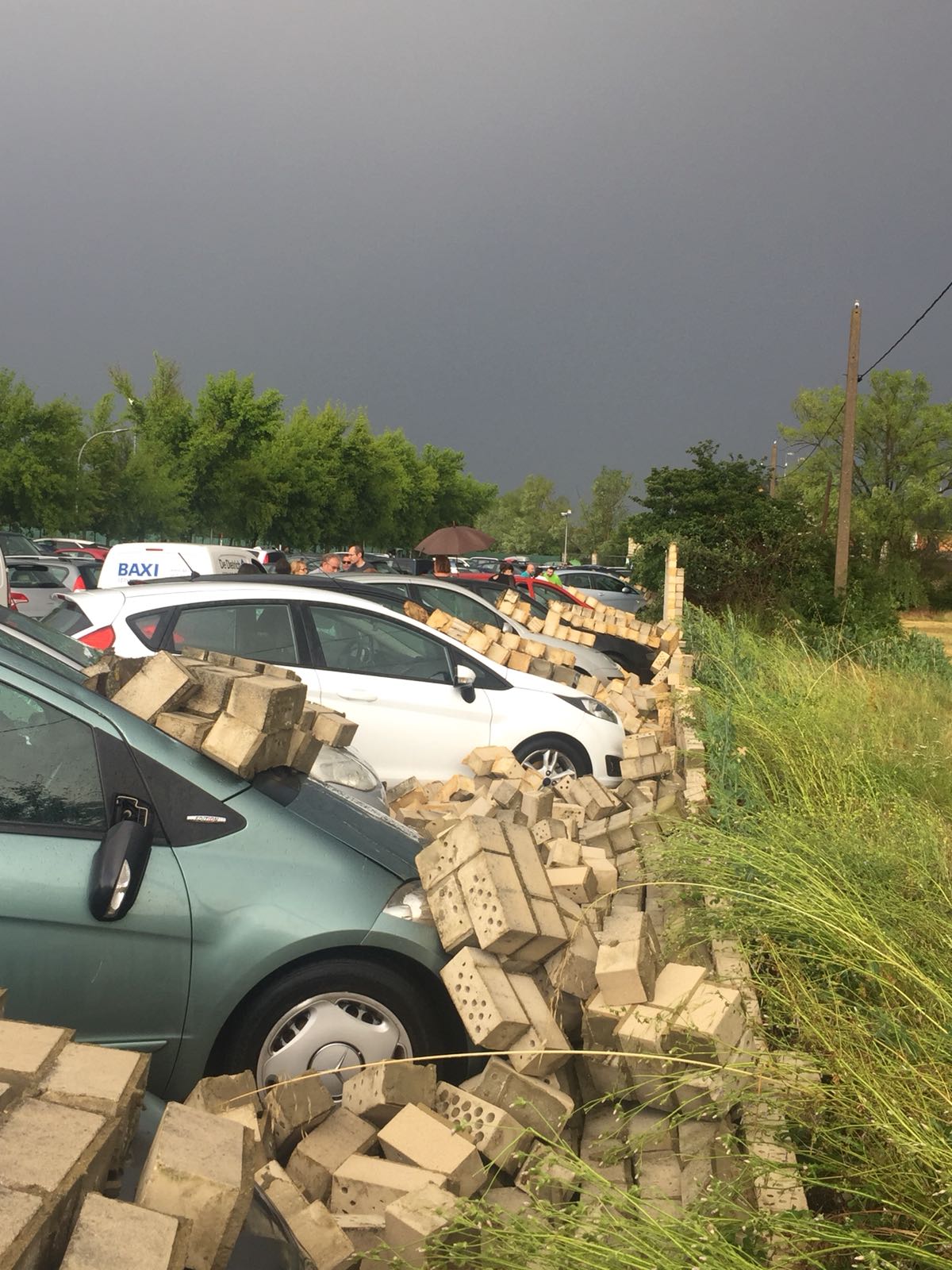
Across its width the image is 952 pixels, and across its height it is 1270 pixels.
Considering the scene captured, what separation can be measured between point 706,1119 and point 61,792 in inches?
86.7

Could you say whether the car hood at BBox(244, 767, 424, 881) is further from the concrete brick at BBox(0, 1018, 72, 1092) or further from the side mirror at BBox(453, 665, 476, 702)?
the side mirror at BBox(453, 665, 476, 702)

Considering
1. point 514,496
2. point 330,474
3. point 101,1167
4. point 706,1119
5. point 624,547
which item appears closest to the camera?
point 101,1167

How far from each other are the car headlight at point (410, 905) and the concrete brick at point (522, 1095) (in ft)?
1.86

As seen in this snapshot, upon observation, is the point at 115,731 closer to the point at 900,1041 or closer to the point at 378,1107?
the point at 378,1107

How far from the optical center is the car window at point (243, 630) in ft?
28.3

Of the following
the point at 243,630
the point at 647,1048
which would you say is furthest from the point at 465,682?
the point at 647,1048

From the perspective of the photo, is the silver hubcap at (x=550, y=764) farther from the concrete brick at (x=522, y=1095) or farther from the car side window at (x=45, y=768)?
the car side window at (x=45, y=768)

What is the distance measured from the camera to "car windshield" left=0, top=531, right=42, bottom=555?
29.2 metres

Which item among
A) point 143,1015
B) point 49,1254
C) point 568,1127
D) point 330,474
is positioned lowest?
point 568,1127

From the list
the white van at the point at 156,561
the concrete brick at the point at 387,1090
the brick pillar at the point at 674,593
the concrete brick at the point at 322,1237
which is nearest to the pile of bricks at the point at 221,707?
the concrete brick at the point at 387,1090

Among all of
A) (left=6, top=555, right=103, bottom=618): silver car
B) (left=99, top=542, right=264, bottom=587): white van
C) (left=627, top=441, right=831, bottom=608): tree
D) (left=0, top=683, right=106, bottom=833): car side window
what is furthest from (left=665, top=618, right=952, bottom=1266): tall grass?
(left=6, top=555, right=103, bottom=618): silver car

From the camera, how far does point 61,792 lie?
3.72 meters

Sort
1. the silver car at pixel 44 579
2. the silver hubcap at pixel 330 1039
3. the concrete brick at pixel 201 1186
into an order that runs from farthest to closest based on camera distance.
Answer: the silver car at pixel 44 579 < the silver hubcap at pixel 330 1039 < the concrete brick at pixel 201 1186

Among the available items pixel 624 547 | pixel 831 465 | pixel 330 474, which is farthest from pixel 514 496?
pixel 330 474
